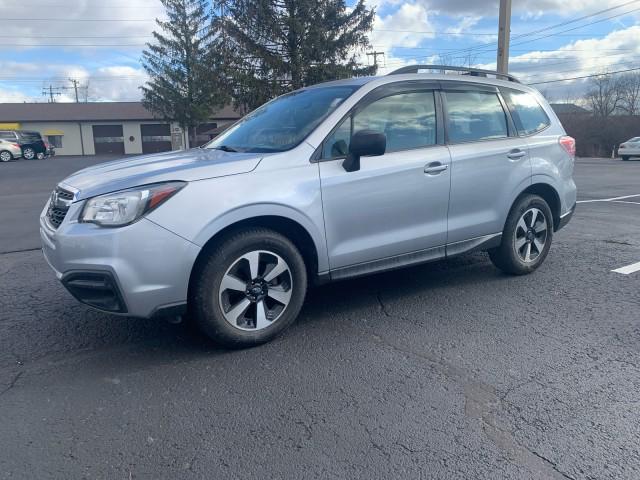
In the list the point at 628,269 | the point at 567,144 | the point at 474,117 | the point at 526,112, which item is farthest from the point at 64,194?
the point at 628,269

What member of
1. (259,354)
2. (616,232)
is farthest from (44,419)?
(616,232)

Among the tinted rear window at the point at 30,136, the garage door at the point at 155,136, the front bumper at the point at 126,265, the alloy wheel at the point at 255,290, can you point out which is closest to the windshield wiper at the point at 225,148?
the alloy wheel at the point at 255,290

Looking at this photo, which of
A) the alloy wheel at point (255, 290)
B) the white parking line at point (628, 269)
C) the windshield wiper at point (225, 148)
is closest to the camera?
the alloy wheel at point (255, 290)

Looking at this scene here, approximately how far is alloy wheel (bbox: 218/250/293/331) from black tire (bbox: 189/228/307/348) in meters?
0.03

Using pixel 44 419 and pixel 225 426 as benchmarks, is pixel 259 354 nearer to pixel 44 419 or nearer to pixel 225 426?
pixel 225 426

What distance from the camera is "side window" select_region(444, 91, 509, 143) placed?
4.54 metres

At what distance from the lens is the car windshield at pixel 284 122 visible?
394cm

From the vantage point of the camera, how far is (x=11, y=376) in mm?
3240

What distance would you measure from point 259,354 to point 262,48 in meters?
19.8

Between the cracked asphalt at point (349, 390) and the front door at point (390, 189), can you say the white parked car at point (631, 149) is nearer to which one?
the cracked asphalt at point (349, 390)

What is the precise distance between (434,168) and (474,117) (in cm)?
87

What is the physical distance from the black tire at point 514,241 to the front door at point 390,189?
859mm

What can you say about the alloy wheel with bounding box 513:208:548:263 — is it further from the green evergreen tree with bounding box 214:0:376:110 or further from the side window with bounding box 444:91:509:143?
the green evergreen tree with bounding box 214:0:376:110

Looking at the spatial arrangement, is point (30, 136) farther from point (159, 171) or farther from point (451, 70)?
point (159, 171)
